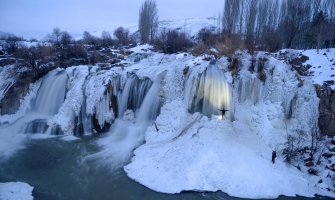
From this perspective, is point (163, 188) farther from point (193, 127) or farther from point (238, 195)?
point (193, 127)

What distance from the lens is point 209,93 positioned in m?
17.1

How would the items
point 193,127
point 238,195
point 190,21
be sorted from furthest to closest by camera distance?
point 190,21, point 193,127, point 238,195

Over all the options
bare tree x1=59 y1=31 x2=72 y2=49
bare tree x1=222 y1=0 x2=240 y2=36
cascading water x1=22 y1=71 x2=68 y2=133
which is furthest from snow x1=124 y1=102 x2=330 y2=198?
bare tree x1=222 y1=0 x2=240 y2=36

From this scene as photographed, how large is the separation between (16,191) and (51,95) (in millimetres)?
10598

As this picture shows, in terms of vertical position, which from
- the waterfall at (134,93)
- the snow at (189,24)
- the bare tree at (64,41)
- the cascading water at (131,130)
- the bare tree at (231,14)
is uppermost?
the snow at (189,24)

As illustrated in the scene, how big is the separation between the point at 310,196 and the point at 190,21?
79891mm

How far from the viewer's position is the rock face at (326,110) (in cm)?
1559

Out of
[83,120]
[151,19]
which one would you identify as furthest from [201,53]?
[151,19]

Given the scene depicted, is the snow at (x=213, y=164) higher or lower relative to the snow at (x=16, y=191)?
higher

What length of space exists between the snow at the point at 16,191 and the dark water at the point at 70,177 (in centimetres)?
27

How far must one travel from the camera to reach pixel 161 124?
1770 centimetres

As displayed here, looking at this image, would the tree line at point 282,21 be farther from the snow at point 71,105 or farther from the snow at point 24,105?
the snow at point 24,105

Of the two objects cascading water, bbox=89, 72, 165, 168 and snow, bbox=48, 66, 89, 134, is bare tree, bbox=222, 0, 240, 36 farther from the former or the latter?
snow, bbox=48, 66, 89, 134

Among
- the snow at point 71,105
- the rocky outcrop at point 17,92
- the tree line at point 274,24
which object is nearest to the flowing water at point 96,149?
the snow at point 71,105
